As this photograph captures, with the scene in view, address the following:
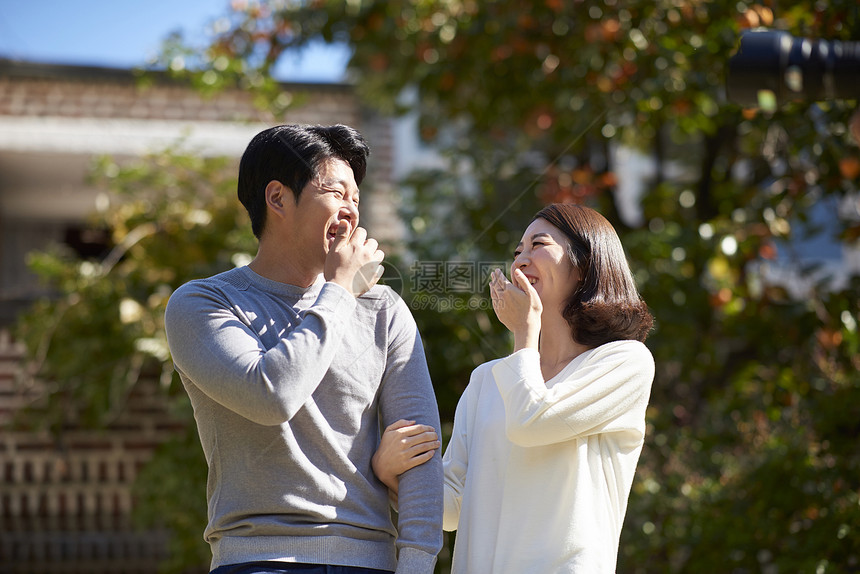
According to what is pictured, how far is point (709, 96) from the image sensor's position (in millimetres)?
3938

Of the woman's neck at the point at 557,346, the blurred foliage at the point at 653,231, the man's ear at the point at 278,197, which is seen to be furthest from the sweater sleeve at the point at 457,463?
the man's ear at the point at 278,197

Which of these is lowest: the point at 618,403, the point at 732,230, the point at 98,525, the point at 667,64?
the point at 98,525

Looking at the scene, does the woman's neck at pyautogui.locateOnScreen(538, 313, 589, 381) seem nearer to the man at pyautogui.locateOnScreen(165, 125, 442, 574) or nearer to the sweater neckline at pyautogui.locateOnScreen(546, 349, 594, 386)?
the sweater neckline at pyautogui.locateOnScreen(546, 349, 594, 386)

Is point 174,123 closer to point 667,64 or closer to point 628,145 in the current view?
point 628,145

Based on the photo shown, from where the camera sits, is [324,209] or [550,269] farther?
[550,269]

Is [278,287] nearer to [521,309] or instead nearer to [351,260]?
[351,260]

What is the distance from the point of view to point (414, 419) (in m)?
1.56

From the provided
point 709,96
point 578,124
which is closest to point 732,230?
point 709,96

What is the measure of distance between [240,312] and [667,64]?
2820 mm

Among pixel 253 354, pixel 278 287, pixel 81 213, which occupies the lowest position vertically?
pixel 253 354

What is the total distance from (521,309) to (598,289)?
0.16 meters

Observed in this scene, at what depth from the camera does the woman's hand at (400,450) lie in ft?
4.90

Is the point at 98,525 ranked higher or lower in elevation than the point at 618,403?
lower

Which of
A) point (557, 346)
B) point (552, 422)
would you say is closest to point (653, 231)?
point (557, 346)
